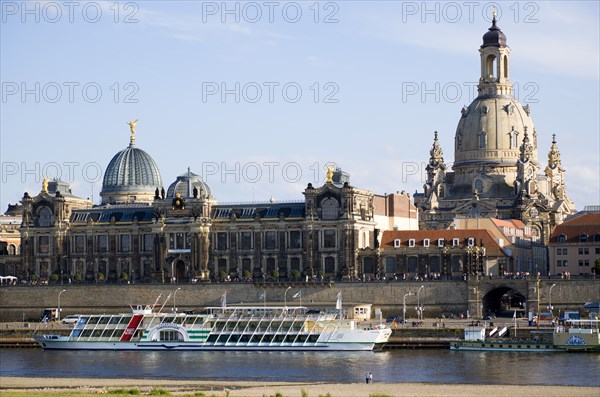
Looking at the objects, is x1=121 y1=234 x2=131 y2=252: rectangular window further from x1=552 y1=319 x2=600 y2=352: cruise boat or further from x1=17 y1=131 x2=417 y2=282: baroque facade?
x1=552 y1=319 x2=600 y2=352: cruise boat

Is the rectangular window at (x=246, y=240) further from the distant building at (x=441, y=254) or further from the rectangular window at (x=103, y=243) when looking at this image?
the rectangular window at (x=103, y=243)

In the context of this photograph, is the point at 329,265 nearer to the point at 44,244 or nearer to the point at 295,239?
the point at 295,239

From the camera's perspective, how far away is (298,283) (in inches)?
6540

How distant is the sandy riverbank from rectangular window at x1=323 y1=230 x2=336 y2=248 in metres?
62.3

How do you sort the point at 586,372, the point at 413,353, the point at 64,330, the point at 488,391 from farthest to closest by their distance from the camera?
the point at 64,330 → the point at 413,353 → the point at 586,372 → the point at 488,391

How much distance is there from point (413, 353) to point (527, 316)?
1057 inches

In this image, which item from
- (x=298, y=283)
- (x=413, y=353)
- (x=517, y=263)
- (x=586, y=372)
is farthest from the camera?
(x=517, y=263)

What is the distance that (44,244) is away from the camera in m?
181

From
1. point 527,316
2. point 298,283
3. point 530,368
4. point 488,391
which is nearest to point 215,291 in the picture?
point 298,283

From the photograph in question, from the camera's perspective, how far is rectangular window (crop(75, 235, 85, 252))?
180 m

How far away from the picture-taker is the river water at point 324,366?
362ft

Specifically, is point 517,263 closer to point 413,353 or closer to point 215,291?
point 215,291

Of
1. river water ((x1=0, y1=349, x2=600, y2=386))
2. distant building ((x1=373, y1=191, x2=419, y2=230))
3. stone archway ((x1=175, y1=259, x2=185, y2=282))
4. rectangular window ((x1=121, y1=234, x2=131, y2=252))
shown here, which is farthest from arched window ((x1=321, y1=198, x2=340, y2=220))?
river water ((x1=0, y1=349, x2=600, y2=386))

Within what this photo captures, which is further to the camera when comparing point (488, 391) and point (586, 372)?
point (586, 372)
